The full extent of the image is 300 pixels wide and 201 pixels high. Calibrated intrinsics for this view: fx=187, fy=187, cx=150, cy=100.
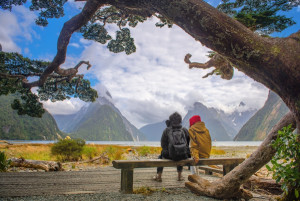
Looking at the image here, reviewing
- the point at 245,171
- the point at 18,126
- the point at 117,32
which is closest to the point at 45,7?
the point at 117,32

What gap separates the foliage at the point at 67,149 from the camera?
9492mm

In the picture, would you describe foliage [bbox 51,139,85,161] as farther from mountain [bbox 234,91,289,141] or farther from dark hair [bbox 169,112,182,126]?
mountain [bbox 234,91,289,141]

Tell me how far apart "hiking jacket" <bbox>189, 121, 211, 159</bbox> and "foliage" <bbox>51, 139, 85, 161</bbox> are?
7.36m

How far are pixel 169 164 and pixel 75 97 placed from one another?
24.9 ft

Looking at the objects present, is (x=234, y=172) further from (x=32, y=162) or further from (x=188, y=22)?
(x=32, y=162)

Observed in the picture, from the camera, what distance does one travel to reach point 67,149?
9.59 meters

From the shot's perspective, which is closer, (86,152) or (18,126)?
(86,152)

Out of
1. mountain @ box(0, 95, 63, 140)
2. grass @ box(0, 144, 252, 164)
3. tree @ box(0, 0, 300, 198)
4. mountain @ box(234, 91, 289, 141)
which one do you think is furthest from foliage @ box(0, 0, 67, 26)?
mountain @ box(234, 91, 289, 141)

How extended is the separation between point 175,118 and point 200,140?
32.9 inches

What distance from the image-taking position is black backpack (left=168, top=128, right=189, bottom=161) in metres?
3.72

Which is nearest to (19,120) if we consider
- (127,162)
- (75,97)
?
(75,97)

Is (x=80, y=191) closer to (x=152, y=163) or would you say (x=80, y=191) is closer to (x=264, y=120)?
(x=152, y=163)

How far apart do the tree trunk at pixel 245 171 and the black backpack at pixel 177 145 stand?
74 centimetres

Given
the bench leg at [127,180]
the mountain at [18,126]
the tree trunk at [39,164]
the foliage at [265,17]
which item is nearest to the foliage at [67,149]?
the tree trunk at [39,164]
